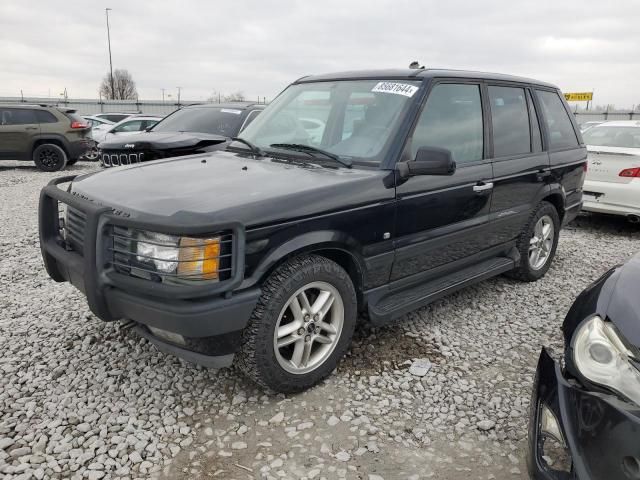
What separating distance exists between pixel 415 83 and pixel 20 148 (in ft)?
41.5

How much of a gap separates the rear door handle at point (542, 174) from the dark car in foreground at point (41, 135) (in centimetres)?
1224

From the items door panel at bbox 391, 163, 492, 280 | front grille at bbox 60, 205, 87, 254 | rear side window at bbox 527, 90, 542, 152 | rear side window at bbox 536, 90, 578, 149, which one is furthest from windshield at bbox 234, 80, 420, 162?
rear side window at bbox 536, 90, 578, 149

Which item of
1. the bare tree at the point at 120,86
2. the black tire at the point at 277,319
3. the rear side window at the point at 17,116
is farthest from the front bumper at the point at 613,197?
the bare tree at the point at 120,86

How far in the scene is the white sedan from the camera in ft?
22.0

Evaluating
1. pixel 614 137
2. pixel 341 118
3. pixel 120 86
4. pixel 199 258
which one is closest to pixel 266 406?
pixel 199 258

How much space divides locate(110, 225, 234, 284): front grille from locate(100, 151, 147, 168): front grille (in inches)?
168

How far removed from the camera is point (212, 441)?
2.57 m

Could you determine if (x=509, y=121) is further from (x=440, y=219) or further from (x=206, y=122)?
(x=206, y=122)

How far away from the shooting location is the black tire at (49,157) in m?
13.0

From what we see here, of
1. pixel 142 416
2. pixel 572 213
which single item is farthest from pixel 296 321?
pixel 572 213

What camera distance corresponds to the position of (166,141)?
6.51 m

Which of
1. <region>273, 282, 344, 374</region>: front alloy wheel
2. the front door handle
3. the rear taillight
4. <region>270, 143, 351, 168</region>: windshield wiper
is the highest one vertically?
<region>270, 143, 351, 168</region>: windshield wiper

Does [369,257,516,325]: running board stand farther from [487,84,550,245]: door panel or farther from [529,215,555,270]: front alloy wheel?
[529,215,555,270]: front alloy wheel

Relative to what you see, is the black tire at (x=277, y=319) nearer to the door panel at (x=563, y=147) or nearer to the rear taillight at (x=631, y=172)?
the door panel at (x=563, y=147)
